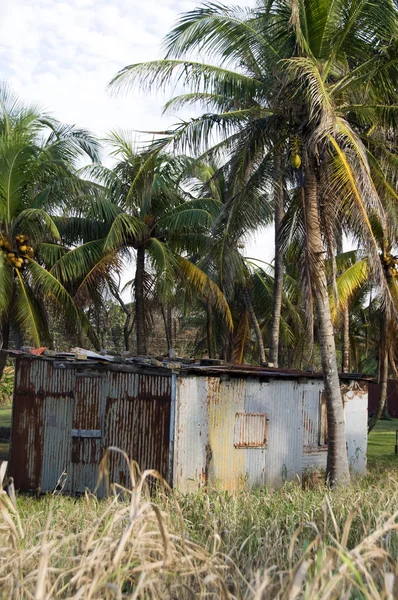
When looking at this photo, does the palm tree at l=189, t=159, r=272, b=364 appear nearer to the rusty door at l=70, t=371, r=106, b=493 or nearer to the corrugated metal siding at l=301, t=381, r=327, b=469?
the corrugated metal siding at l=301, t=381, r=327, b=469

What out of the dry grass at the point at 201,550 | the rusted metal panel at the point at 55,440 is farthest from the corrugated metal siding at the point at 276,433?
the dry grass at the point at 201,550

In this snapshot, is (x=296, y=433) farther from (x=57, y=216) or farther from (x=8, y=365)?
(x=8, y=365)

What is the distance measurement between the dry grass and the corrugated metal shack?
396cm

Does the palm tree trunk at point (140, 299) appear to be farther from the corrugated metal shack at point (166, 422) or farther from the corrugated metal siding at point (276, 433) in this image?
the corrugated metal siding at point (276, 433)

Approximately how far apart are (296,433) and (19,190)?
9.63m

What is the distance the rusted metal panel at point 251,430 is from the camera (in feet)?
48.3

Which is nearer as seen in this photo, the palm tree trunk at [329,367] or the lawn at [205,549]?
the lawn at [205,549]

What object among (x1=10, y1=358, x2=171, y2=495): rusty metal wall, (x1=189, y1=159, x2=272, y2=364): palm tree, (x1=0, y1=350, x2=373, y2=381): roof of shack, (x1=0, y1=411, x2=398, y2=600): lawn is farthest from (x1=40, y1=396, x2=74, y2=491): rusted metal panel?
(x1=0, y1=411, x2=398, y2=600): lawn

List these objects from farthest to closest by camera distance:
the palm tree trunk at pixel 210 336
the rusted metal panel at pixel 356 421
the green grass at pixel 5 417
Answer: the green grass at pixel 5 417
the palm tree trunk at pixel 210 336
the rusted metal panel at pixel 356 421

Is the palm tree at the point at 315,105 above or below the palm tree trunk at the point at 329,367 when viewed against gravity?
above

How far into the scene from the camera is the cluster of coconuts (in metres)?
20.3

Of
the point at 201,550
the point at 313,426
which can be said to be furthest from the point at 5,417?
the point at 201,550

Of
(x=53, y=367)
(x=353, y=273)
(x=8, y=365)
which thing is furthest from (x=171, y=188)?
(x=8, y=365)

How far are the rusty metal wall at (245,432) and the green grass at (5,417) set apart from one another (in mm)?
14459
